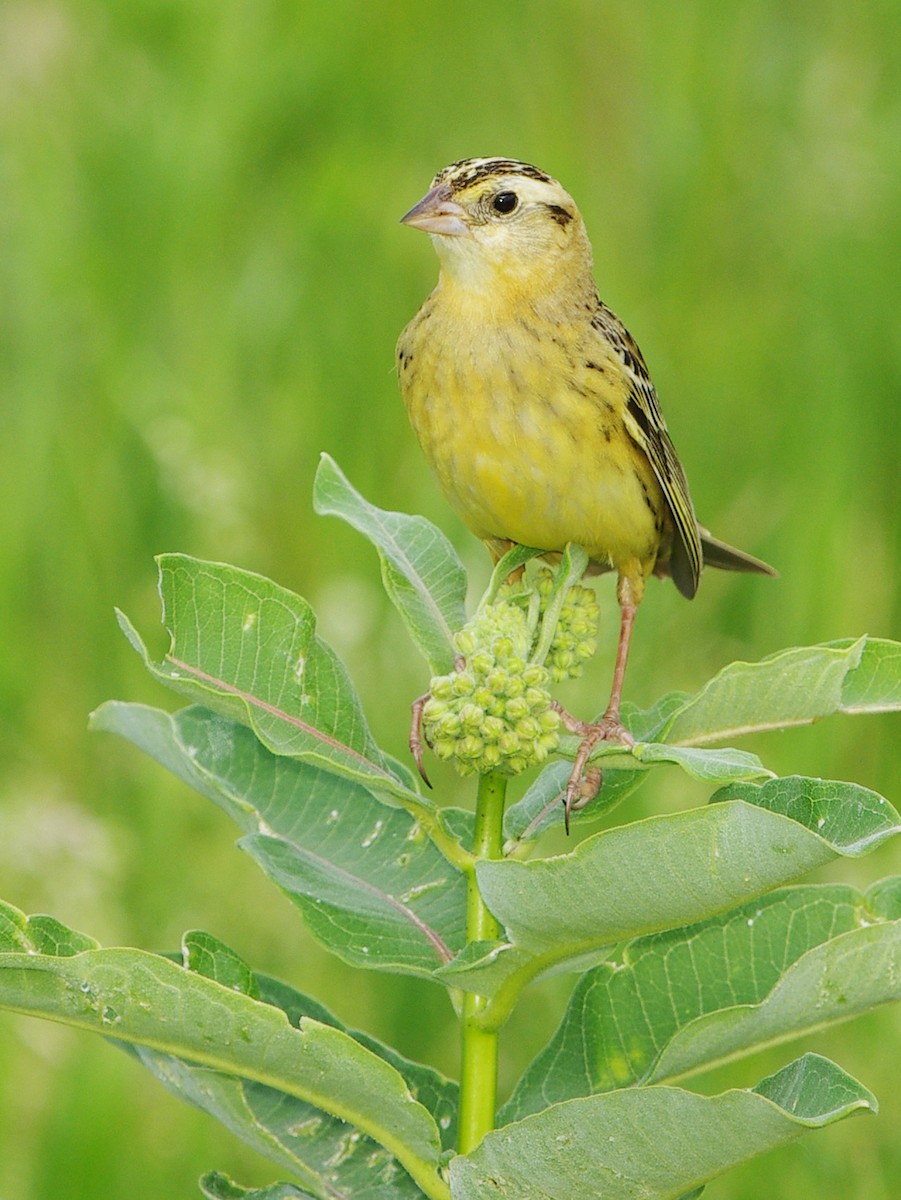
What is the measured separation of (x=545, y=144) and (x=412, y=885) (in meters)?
4.88

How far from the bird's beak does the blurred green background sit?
1.31m

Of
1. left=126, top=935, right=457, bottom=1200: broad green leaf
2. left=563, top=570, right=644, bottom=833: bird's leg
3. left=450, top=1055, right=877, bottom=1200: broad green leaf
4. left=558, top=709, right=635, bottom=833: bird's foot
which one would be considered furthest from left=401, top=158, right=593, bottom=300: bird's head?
left=450, top=1055, right=877, bottom=1200: broad green leaf

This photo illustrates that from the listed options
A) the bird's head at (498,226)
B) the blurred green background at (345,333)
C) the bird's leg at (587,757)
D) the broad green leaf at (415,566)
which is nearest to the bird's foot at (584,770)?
Result: the bird's leg at (587,757)

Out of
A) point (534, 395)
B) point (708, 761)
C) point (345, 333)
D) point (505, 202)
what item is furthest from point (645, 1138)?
point (345, 333)

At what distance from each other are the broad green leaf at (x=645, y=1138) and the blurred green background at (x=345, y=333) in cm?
266

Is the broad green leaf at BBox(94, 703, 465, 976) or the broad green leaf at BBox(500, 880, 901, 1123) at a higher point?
the broad green leaf at BBox(94, 703, 465, 976)

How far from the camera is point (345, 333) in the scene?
6.58 metres

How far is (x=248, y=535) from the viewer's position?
583 cm

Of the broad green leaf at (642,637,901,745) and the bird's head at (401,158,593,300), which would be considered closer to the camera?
the broad green leaf at (642,637,901,745)

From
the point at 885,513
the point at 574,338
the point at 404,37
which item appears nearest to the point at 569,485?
the point at 574,338

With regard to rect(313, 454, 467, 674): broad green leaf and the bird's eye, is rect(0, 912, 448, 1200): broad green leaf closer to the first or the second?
rect(313, 454, 467, 674): broad green leaf

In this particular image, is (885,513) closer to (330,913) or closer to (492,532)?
(492,532)

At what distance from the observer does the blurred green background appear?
206 inches

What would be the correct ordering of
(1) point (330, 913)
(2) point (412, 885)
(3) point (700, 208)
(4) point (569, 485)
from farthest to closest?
1. (3) point (700, 208)
2. (4) point (569, 485)
3. (2) point (412, 885)
4. (1) point (330, 913)
